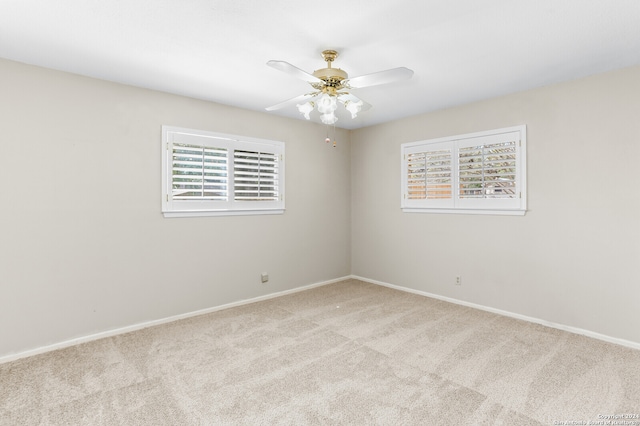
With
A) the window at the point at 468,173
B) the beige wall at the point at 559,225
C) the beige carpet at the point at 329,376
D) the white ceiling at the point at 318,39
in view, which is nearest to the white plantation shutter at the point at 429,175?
the window at the point at 468,173

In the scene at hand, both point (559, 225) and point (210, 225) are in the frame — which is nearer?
point (559, 225)

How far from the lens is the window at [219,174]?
3.56 meters

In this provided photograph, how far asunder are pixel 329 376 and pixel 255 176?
2.53m

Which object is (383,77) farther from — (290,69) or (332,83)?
(290,69)

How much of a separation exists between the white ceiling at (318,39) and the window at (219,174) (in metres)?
0.64

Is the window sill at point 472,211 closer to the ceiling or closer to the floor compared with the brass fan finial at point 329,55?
closer to the floor

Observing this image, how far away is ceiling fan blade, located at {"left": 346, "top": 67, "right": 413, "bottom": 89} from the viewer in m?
2.13

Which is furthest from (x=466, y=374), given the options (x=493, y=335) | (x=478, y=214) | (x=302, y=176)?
(x=302, y=176)

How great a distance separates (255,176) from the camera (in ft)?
13.8

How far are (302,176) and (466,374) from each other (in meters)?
3.07

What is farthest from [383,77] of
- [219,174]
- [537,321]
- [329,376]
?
[537,321]

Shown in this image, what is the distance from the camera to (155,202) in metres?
3.46

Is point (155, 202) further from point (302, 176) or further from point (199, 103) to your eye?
point (302, 176)

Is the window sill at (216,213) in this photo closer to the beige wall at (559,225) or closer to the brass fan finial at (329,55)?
the beige wall at (559,225)
